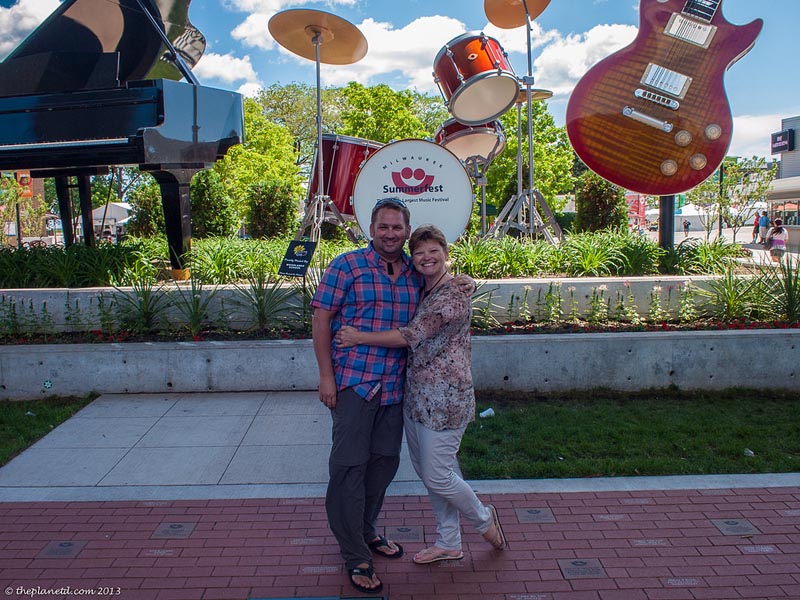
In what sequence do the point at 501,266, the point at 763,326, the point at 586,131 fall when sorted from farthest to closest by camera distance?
the point at 586,131 → the point at 501,266 → the point at 763,326

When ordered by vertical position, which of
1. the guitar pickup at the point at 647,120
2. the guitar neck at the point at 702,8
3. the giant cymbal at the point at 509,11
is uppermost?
the giant cymbal at the point at 509,11

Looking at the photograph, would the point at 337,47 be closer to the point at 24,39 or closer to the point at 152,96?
the point at 152,96

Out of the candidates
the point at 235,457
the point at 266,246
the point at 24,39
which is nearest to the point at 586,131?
the point at 266,246

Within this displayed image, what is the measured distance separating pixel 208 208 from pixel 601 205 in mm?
7990

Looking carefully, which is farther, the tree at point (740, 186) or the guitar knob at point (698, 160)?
the tree at point (740, 186)

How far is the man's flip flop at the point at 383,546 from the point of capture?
3482 mm

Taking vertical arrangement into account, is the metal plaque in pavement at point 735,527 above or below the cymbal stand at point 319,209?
below

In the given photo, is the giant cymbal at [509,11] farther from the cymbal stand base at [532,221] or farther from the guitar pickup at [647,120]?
the cymbal stand base at [532,221]

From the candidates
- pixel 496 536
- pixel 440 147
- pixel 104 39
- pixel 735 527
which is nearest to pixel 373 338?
pixel 496 536

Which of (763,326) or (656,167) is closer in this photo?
(763,326)

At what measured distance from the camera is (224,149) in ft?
26.5

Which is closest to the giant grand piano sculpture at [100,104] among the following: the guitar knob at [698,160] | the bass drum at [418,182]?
the bass drum at [418,182]

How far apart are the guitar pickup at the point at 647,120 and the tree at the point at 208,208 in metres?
8.12

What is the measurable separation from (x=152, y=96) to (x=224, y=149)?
1.14 m
